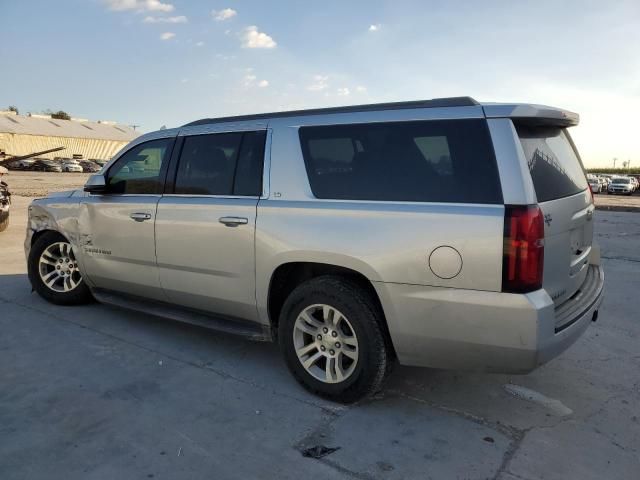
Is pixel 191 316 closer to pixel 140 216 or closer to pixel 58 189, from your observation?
pixel 140 216

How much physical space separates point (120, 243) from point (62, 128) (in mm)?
72088

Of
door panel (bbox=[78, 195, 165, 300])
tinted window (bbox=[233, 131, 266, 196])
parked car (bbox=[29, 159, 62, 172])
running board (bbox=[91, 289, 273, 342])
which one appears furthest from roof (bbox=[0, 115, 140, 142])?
tinted window (bbox=[233, 131, 266, 196])

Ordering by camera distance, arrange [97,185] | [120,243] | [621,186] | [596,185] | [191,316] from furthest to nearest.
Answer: [596,185]
[621,186]
[97,185]
[120,243]
[191,316]

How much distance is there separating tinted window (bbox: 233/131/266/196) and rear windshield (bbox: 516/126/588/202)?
5.66ft

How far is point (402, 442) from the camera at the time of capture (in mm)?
2947

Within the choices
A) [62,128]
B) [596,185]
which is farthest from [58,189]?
[62,128]

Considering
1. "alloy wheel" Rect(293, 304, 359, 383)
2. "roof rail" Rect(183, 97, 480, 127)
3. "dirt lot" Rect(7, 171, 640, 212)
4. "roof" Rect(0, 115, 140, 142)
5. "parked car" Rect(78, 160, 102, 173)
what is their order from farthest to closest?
"roof" Rect(0, 115, 140, 142), "parked car" Rect(78, 160, 102, 173), "dirt lot" Rect(7, 171, 640, 212), "alloy wheel" Rect(293, 304, 359, 383), "roof rail" Rect(183, 97, 480, 127)

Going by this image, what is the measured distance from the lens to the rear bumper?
2742mm

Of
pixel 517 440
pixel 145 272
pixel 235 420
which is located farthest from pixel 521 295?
pixel 145 272

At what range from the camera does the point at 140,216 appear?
14.3ft

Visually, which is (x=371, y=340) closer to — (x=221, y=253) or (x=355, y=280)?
(x=355, y=280)

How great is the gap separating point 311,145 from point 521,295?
1.64 metres

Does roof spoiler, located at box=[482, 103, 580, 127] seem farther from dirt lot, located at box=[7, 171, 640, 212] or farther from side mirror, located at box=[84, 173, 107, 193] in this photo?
dirt lot, located at box=[7, 171, 640, 212]

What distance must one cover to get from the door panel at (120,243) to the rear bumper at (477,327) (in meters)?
2.14
